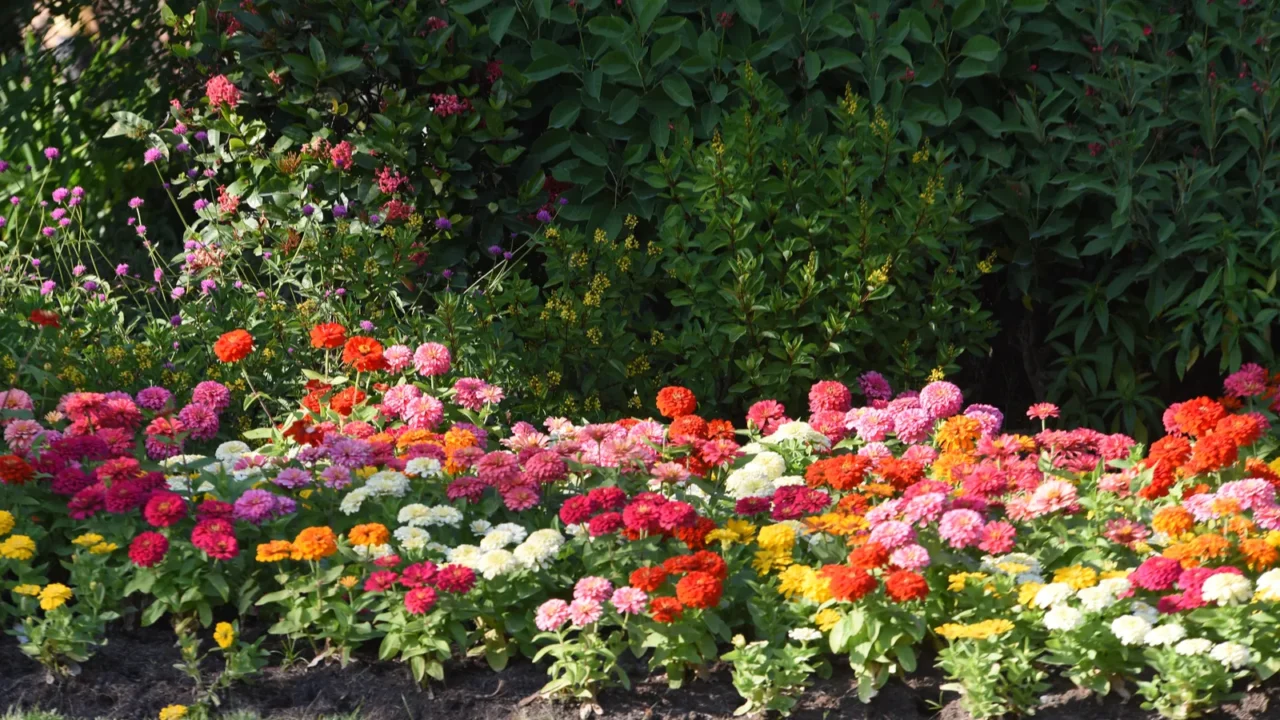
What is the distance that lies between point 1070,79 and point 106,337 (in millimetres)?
3425

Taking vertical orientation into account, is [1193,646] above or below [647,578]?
below

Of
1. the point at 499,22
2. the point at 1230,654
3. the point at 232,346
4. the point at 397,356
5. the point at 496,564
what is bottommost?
the point at 1230,654

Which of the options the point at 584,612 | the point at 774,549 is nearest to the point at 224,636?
the point at 584,612

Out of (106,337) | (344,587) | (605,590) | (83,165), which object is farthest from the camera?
(83,165)

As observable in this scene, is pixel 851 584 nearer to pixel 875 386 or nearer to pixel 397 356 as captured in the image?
pixel 397 356

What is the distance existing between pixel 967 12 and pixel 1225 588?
104 inches

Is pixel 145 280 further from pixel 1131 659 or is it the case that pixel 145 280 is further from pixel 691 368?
pixel 1131 659

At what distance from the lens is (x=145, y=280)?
610 centimetres

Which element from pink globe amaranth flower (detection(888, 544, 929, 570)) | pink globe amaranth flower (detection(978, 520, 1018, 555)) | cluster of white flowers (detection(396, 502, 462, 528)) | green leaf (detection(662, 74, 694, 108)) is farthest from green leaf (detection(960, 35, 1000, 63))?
cluster of white flowers (detection(396, 502, 462, 528))

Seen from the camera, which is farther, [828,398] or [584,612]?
[828,398]

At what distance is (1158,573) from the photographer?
9.89ft

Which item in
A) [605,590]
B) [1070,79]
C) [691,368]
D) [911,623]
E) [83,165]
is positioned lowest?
[911,623]

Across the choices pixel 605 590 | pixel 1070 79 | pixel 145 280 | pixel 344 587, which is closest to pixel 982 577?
pixel 605 590

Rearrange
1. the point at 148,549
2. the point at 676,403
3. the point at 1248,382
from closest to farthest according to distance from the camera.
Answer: the point at 148,549 < the point at 676,403 < the point at 1248,382
